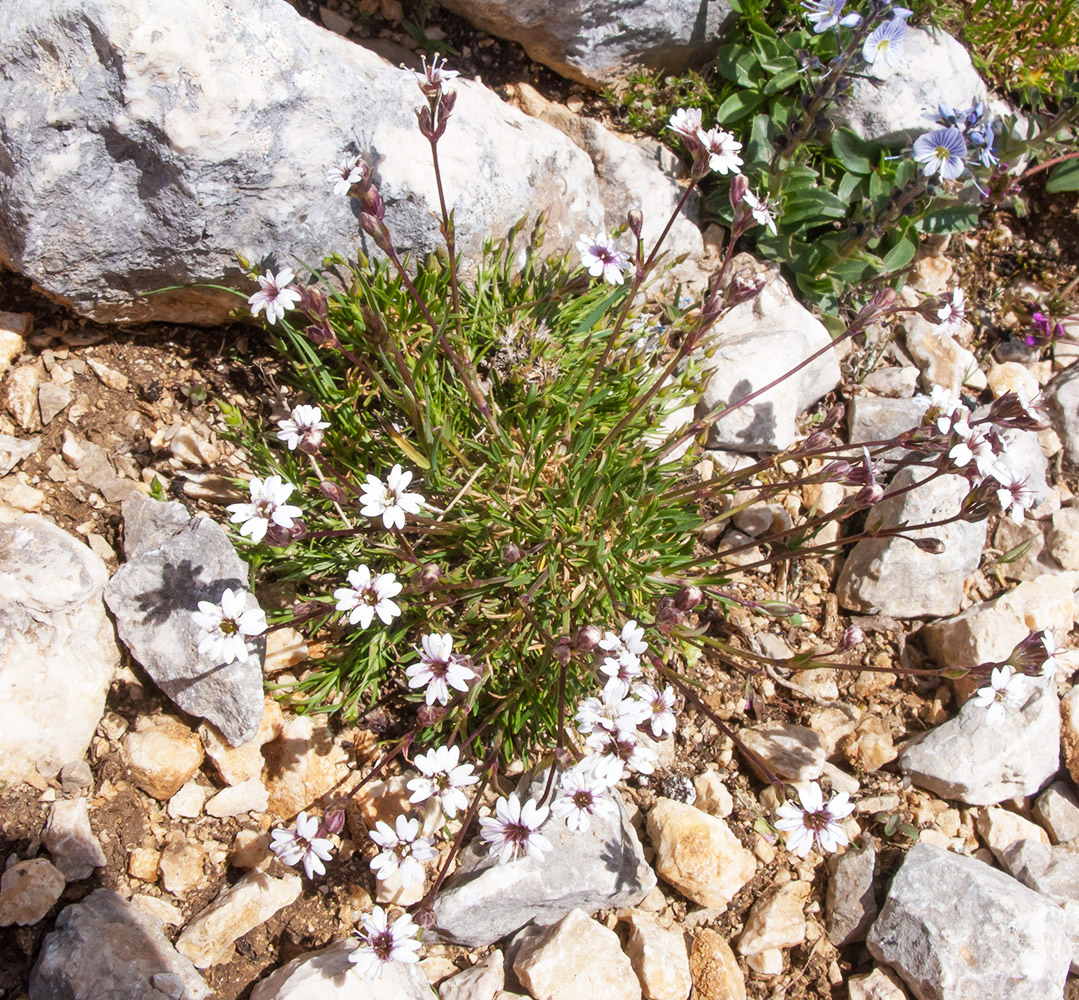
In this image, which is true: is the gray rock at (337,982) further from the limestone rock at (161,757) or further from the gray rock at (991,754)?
the gray rock at (991,754)

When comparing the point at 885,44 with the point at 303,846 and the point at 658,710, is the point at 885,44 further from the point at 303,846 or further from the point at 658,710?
the point at 303,846

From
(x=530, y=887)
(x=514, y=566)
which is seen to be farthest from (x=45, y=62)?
(x=530, y=887)

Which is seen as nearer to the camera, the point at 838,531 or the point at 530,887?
the point at 530,887

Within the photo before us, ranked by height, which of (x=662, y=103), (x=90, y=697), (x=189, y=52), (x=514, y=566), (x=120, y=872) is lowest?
(x=120, y=872)

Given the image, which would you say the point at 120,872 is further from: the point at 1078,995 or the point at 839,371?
the point at 839,371

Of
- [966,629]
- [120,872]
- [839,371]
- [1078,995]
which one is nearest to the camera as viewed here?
[120,872]

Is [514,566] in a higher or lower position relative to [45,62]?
lower
